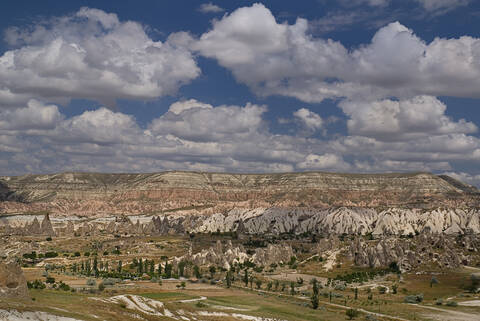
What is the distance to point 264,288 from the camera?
383ft

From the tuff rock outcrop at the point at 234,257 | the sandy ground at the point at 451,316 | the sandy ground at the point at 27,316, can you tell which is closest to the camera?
the sandy ground at the point at 27,316

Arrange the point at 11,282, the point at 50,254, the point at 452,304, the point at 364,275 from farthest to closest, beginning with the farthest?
the point at 50,254, the point at 364,275, the point at 452,304, the point at 11,282

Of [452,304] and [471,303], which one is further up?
[471,303]

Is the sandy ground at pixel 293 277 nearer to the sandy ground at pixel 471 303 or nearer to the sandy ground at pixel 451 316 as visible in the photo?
the sandy ground at pixel 471 303

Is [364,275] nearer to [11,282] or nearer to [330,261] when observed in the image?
[330,261]

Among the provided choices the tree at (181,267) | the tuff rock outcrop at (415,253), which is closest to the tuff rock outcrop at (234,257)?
the tree at (181,267)

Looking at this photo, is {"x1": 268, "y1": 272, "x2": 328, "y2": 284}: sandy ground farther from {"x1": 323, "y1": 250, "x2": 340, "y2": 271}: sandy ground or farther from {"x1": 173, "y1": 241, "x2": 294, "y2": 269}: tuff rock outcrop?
{"x1": 173, "y1": 241, "x2": 294, "y2": 269}: tuff rock outcrop

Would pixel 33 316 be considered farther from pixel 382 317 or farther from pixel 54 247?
pixel 54 247

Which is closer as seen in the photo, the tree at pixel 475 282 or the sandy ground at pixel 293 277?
the tree at pixel 475 282

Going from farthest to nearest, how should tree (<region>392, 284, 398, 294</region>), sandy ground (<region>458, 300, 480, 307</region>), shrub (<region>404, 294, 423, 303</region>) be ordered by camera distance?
tree (<region>392, 284, 398, 294</region>)
shrub (<region>404, 294, 423, 303</region>)
sandy ground (<region>458, 300, 480, 307</region>)

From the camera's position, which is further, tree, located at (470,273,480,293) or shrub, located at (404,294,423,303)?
tree, located at (470,273,480,293)

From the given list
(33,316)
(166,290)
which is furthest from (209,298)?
(33,316)

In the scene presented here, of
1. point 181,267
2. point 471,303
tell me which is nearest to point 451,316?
point 471,303

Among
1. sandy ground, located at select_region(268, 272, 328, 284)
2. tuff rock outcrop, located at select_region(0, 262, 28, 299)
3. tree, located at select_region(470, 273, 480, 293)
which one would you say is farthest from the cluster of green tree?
tuff rock outcrop, located at select_region(0, 262, 28, 299)
